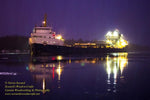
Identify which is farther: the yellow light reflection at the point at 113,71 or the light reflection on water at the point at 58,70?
the light reflection on water at the point at 58,70

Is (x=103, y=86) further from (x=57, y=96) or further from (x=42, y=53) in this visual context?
(x=42, y=53)

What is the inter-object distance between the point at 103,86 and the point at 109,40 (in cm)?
9934

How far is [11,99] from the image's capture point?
9.23m

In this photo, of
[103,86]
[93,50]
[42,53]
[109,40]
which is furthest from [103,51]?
[103,86]

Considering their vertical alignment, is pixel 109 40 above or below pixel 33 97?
above

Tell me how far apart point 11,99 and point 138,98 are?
19.6 feet

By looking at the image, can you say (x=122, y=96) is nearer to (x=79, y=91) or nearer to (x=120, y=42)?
(x=79, y=91)

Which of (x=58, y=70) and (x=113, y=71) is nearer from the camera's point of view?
(x=113, y=71)

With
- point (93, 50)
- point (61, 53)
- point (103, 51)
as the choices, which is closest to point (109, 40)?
point (103, 51)

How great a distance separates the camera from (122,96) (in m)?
9.62

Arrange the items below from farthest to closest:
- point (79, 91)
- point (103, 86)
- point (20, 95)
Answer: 1. point (103, 86)
2. point (79, 91)
3. point (20, 95)

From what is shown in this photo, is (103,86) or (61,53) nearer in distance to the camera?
(103,86)

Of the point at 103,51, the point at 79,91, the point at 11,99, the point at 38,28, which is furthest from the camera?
the point at 103,51

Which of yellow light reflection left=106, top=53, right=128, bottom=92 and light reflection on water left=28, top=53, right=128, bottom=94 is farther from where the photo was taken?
light reflection on water left=28, top=53, right=128, bottom=94
